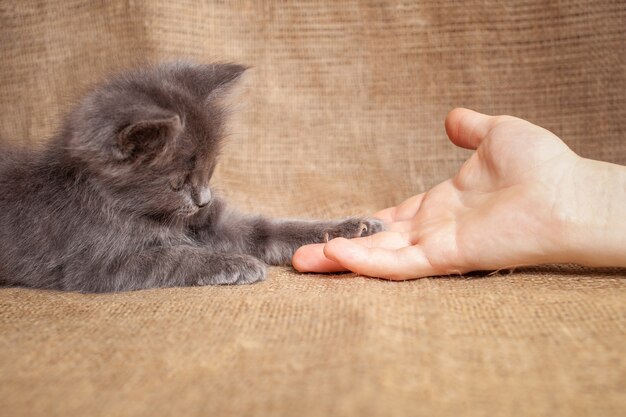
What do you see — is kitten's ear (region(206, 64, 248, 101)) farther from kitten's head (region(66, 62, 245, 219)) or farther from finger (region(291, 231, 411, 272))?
finger (region(291, 231, 411, 272))

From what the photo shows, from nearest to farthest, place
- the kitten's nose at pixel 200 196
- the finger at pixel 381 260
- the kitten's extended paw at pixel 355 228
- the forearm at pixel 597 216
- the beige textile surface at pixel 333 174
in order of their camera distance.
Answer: the beige textile surface at pixel 333 174 → the forearm at pixel 597 216 → the finger at pixel 381 260 → the kitten's nose at pixel 200 196 → the kitten's extended paw at pixel 355 228

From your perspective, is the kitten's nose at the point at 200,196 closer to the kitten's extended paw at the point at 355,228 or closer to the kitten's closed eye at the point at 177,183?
the kitten's closed eye at the point at 177,183

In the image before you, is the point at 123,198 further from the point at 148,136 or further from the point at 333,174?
the point at 333,174

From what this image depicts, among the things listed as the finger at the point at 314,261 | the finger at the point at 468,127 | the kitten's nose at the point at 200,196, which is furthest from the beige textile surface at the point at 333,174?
the finger at the point at 468,127

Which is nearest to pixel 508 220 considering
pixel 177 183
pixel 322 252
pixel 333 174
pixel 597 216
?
pixel 597 216

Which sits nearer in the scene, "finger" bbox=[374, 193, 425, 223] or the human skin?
the human skin

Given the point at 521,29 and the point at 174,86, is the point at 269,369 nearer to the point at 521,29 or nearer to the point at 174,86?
the point at 174,86

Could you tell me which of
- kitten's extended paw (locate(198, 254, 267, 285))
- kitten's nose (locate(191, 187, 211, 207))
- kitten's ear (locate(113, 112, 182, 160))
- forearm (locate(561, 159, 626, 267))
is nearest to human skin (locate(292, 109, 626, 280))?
forearm (locate(561, 159, 626, 267))
